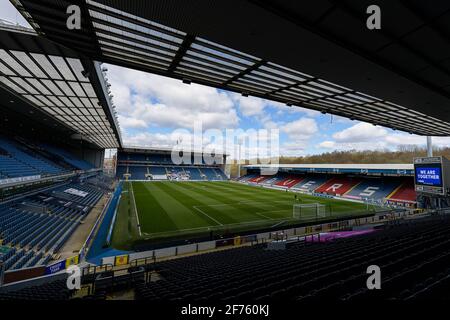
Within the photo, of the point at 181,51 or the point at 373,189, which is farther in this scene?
the point at 373,189

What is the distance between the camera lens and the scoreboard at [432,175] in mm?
17781

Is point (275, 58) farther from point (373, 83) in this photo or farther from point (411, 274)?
point (411, 274)

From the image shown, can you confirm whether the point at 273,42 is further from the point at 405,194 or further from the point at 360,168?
the point at 360,168

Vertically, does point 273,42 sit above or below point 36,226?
above

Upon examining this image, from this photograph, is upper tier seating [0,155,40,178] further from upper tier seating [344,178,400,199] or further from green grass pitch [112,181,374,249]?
upper tier seating [344,178,400,199]

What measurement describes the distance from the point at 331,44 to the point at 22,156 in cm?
2846

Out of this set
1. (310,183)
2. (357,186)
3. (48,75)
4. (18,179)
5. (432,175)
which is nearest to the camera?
(48,75)

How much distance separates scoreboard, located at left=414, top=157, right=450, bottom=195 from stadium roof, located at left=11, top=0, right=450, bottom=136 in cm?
1090

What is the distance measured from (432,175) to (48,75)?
2968 cm

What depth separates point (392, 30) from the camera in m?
5.53

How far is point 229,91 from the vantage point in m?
10.9

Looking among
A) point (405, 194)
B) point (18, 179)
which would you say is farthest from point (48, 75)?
point (405, 194)

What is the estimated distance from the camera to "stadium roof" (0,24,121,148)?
8296 mm

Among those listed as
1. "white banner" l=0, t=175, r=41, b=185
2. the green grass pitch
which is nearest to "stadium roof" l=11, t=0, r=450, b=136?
"white banner" l=0, t=175, r=41, b=185
